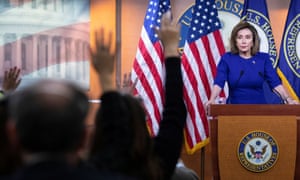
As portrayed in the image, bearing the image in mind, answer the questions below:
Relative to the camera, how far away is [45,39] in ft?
20.5

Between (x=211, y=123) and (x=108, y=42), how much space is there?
8.32 ft

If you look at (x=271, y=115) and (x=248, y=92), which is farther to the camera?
(x=248, y=92)

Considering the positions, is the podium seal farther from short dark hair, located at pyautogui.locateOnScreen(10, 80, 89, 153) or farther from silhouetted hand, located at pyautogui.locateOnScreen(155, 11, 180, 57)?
short dark hair, located at pyautogui.locateOnScreen(10, 80, 89, 153)

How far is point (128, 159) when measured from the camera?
1.64 metres

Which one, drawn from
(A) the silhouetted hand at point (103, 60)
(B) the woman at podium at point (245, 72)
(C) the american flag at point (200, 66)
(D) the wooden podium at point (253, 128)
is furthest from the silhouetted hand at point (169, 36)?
(C) the american flag at point (200, 66)

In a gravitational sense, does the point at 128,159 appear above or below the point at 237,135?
above

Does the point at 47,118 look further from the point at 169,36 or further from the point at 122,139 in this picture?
the point at 169,36

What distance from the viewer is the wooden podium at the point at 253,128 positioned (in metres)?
4.20

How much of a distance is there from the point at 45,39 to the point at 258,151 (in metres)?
3.06

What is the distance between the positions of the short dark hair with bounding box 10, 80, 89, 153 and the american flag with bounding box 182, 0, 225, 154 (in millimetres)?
4120

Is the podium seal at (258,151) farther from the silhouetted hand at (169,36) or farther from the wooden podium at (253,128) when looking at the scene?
the silhouetted hand at (169,36)

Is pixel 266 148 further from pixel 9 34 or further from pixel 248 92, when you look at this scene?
pixel 9 34

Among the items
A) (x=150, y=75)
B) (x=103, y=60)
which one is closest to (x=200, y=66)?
(x=150, y=75)

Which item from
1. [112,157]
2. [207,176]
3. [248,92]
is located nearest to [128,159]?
[112,157]
